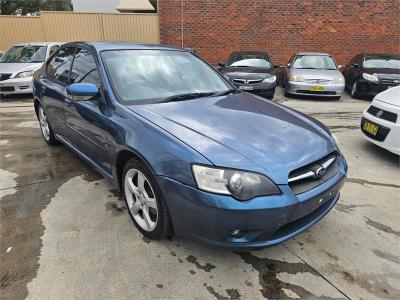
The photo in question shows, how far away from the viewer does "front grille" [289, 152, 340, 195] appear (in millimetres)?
2275

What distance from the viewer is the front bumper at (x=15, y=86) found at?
902 cm

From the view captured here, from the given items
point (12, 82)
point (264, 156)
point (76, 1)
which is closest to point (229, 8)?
point (12, 82)

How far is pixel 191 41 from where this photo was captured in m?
13.4

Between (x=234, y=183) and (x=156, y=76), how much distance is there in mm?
1629

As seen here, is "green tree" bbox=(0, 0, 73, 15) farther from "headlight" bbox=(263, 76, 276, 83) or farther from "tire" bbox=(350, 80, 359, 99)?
"tire" bbox=(350, 80, 359, 99)

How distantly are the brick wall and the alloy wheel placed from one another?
1149 cm

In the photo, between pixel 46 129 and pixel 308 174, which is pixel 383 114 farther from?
pixel 46 129

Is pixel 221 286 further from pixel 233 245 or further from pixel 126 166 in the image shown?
pixel 126 166

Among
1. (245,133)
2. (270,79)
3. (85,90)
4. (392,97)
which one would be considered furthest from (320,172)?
(270,79)

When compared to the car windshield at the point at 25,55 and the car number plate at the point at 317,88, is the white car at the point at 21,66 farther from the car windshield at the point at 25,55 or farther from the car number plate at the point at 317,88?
the car number plate at the point at 317,88

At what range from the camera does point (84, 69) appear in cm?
360

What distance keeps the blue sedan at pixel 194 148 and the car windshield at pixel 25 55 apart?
6.88 metres

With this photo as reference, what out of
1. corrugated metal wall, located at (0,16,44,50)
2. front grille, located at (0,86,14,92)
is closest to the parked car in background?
front grille, located at (0,86,14,92)

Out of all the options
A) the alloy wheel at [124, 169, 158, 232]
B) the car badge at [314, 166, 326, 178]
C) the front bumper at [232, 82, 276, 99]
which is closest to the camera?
the car badge at [314, 166, 326, 178]
